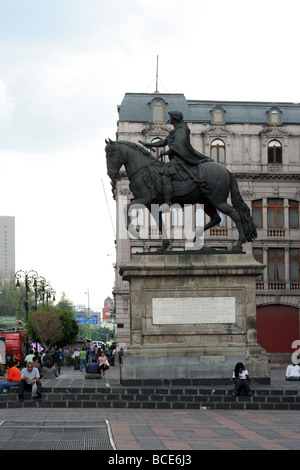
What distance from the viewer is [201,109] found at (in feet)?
208

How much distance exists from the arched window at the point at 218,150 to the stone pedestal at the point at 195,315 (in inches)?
1559

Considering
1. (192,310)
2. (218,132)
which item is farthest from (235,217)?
(218,132)

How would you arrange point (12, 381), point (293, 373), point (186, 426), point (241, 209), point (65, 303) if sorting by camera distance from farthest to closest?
point (65, 303), point (293, 373), point (241, 209), point (12, 381), point (186, 426)

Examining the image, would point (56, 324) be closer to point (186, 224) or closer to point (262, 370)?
point (186, 224)

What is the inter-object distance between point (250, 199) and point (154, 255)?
4003 cm

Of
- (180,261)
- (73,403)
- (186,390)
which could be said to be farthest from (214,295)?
(73,403)

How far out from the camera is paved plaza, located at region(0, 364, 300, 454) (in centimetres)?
1284

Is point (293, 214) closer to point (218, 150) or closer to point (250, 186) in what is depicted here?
point (250, 186)

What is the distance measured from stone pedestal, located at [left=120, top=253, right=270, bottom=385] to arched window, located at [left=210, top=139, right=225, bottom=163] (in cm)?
3959

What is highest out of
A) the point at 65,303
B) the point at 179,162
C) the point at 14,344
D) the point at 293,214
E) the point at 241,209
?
the point at 293,214

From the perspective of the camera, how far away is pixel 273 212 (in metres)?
62.3

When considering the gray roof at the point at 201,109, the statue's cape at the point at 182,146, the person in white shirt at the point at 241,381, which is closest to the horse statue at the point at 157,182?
the statue's cape at the point at 182,146

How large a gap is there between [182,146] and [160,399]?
7372mm

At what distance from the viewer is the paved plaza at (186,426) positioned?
1284 centimetres
